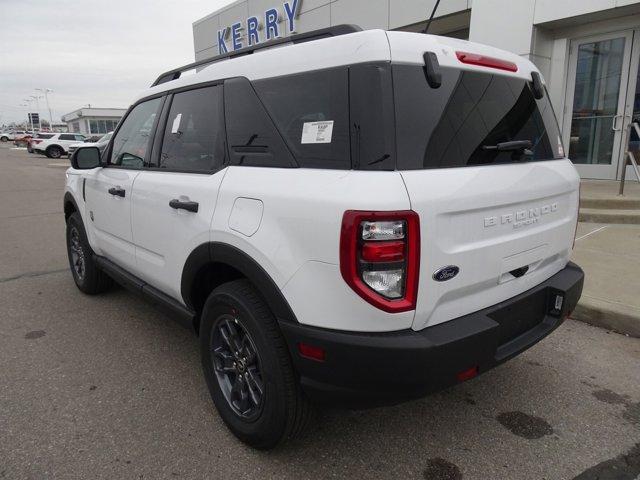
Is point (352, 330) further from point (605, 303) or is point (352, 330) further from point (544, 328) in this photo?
point (605, 303)

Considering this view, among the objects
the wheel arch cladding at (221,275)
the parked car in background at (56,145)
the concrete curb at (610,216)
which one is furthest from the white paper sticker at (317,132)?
the parked car in background at (56,145)

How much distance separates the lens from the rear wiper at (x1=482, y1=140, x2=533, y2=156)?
2.22 m

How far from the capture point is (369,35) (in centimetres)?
194

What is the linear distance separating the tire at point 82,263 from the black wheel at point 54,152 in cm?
3406

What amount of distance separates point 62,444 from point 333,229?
1859 mm

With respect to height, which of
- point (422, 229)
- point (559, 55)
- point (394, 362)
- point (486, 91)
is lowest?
point (394, 362)

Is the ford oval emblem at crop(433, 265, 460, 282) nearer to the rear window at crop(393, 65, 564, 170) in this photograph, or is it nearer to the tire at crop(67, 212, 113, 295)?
the rear window at crop(393, 65, 564, 170)

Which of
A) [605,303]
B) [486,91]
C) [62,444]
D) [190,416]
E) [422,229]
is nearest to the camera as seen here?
[422,229]

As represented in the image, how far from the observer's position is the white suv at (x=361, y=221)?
1831 mm


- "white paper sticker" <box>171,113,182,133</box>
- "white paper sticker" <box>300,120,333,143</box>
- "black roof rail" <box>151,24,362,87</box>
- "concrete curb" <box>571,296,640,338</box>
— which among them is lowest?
"concrete curb" <box>571,296,640,338</box>

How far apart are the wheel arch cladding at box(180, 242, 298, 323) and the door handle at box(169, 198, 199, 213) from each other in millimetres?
207

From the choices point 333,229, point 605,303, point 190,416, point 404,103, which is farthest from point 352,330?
point 605,303

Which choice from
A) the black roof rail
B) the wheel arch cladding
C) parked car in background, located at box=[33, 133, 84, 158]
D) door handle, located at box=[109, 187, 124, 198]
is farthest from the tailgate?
parked car in background, located at box=[33, 133, 84, 158]

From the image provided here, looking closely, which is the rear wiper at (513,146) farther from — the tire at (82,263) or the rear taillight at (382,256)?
the tire at (82,263)
